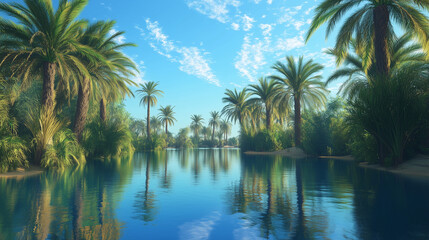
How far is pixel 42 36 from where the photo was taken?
13445 mm

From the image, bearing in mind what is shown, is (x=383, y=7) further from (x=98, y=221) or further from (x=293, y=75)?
(x=98, y=221)

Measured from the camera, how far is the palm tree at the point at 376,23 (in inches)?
555

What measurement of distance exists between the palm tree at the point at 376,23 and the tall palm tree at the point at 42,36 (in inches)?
582

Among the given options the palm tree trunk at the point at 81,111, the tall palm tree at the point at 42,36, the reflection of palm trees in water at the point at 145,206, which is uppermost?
the tall palm tree at the point at 42,36

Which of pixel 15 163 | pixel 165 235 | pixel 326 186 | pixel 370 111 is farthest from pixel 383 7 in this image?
pixel 15 163

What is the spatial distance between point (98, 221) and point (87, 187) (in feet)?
12.2

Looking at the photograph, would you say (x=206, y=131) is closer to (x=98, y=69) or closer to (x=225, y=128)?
(x=225, y=128)

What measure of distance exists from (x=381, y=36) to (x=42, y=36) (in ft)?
61.3

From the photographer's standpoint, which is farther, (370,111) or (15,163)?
(370,111)

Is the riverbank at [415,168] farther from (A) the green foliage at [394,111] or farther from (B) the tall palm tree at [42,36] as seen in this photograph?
(B) the tall palm tree at [42,36]

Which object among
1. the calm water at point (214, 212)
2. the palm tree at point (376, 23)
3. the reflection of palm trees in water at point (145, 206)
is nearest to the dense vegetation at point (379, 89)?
the palm tree at point (376, 23)

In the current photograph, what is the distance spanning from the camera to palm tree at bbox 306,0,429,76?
14086mm

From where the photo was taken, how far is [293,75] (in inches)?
1161

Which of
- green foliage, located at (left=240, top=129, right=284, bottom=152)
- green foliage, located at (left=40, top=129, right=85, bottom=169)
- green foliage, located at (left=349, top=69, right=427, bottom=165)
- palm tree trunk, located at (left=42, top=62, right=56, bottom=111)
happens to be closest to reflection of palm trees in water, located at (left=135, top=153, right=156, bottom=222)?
green foliage, located at (left=40, top=129, right=85, bottom=169)
